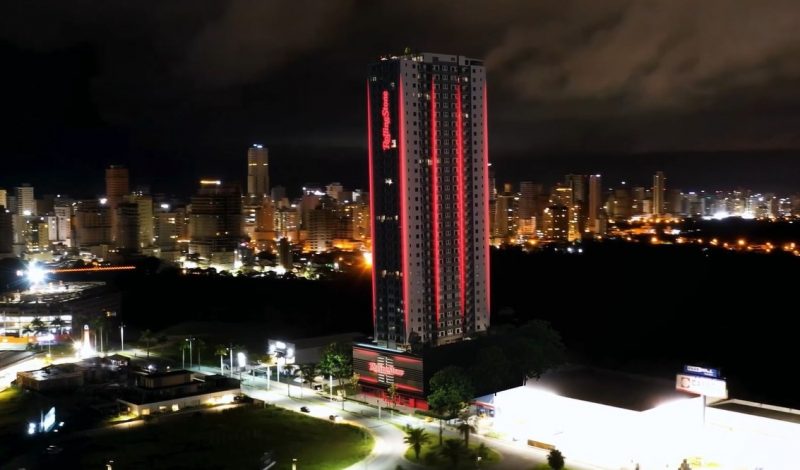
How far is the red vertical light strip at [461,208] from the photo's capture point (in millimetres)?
33781

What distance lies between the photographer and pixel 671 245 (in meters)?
122

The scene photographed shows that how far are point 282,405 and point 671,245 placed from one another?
332 feet

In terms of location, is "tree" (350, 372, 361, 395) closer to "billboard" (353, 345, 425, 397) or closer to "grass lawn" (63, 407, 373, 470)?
"billboard" (353, 345, 425, 397)

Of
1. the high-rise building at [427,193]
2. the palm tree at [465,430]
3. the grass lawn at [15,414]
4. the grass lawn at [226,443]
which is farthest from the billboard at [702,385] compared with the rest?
the grass lawn at [15,414]

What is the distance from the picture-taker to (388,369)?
103ft

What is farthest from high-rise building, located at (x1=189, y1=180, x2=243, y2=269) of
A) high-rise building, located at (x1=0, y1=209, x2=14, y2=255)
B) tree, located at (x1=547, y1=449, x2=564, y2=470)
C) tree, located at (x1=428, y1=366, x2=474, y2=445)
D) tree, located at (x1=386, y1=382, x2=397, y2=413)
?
tree, located at (x1=547, y1=449, x2=564, y2=470)

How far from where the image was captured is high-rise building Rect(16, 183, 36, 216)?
150625 millimetres

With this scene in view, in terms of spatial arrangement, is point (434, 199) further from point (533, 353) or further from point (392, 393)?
point (392, 393)

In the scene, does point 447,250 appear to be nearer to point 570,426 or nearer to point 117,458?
point 570,426

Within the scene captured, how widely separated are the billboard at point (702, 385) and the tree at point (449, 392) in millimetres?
7017

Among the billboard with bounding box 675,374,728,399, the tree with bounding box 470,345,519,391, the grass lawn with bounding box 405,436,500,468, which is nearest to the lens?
the billboard with bounding box 675,374,728,399

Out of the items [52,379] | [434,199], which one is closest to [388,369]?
[434,199]

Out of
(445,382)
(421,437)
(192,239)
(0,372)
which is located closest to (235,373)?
(0,372)

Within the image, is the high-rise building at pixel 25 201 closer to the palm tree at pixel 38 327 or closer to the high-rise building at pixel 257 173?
the high-rise building at pixel 257 173
